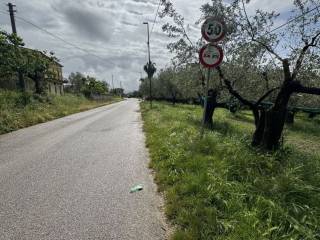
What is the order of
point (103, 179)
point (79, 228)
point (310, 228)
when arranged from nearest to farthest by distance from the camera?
point (310, 228)
point (79, 228)
point (103, 179)

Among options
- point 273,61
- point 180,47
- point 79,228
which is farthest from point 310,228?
point 180,47

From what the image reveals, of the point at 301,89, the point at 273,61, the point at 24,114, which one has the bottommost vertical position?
the point at 24,114

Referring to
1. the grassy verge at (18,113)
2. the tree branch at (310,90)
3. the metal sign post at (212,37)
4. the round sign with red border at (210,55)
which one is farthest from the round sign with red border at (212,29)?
the grassy verge at (18,113)

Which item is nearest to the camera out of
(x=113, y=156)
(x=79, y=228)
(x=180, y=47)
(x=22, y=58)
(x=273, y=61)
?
(x=79, y=228)

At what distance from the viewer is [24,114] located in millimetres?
16797

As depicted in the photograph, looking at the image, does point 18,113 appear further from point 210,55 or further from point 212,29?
point 212,29

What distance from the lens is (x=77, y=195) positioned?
189 inches

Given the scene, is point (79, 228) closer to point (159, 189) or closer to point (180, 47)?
point (159, 189)

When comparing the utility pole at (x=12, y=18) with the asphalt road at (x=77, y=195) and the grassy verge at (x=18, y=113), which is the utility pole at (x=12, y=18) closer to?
the grassy verge at (x=18, y=113)

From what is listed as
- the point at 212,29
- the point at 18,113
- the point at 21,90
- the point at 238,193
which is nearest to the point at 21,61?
the point at 21,90

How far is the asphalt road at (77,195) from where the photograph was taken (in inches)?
143

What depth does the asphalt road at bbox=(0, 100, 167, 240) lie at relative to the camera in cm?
363

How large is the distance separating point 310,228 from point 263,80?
Answer: 8.13 meters

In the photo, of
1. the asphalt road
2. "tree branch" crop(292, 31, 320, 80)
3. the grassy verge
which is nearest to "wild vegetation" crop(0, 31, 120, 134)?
the grassy verge
